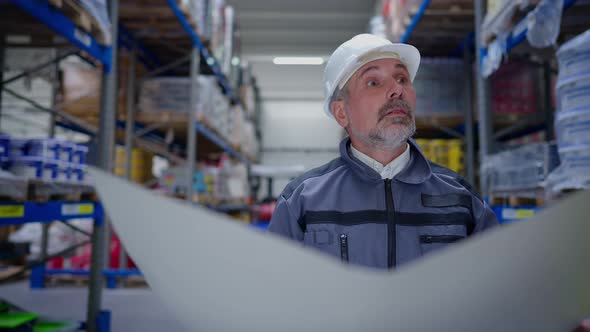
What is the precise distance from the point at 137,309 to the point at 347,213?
3.51m

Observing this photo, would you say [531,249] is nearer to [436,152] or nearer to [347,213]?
[347,213]

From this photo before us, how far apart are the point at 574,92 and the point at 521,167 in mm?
844

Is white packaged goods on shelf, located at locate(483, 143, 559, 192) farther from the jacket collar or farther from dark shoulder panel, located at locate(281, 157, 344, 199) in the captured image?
dark shoulder panel, located at locate(281, 157, 344, 199)

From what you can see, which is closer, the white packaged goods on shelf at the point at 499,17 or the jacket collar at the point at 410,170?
the jacket collar at the point at 410,170

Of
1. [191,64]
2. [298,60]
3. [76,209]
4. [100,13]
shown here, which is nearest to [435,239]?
[76,209]

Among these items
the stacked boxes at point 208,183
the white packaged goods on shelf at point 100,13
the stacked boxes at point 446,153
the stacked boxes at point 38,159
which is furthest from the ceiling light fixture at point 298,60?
the stacked boxes at point 38,159

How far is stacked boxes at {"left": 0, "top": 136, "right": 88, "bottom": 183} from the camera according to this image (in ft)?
8.41

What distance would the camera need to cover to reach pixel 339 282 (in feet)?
1.46

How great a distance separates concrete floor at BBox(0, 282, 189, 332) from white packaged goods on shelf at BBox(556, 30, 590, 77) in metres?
3.21

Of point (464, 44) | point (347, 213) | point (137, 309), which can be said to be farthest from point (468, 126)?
point (347, 213)

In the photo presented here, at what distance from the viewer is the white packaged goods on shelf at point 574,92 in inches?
91.3

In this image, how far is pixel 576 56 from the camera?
236cm

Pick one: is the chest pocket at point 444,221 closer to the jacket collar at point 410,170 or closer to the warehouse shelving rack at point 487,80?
the jacket collar at point 410,170

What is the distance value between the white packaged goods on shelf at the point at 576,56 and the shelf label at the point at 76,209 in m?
3.13
